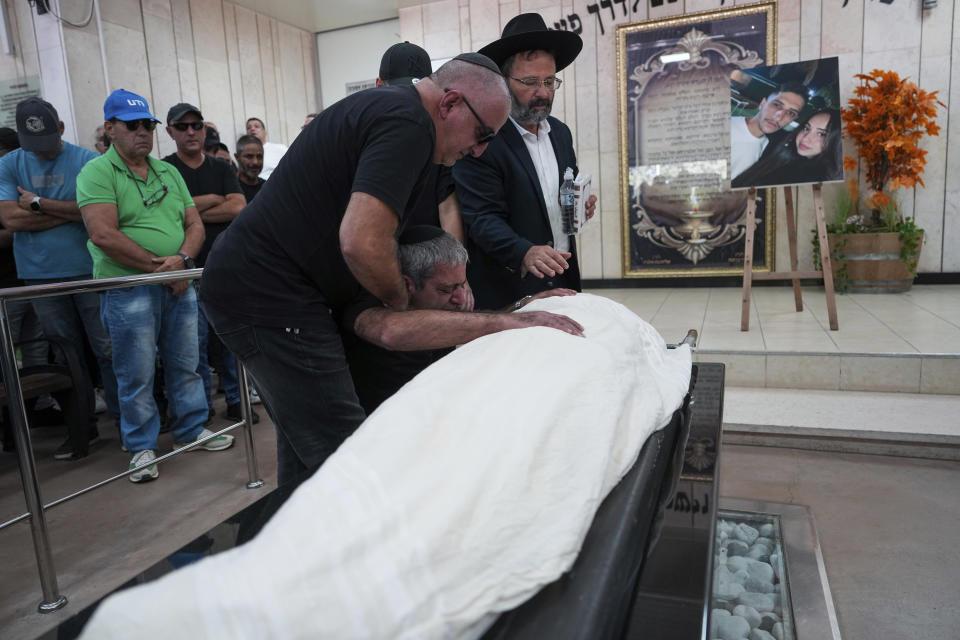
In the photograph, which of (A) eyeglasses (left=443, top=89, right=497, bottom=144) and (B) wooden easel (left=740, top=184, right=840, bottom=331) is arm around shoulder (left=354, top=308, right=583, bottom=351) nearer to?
(A) eyeglasses (left=443, top=89, right=497, bottom=144)

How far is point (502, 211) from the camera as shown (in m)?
2.16

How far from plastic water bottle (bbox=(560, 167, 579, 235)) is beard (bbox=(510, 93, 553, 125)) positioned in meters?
0.21

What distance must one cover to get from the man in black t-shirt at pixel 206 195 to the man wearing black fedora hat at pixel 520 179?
194cm

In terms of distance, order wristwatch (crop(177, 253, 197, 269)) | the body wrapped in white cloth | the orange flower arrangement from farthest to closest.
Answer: the orange flower arrangement, wristwatch (crop(177, 253, 197, 269)), the body wrapped in white cloth

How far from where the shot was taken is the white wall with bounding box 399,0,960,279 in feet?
17.4

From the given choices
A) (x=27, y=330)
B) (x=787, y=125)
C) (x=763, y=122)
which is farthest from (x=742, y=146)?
(x=27, y=330)

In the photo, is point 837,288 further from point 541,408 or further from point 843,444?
point 541,408

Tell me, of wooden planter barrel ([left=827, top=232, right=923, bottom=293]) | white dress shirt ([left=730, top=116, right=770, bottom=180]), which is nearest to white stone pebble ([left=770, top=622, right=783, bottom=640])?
white dress shirt ([left=730, top=116, right=770, bottom=180])

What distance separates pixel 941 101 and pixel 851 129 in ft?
2.91

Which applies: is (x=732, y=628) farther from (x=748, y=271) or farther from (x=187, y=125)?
(x=187, y=125)

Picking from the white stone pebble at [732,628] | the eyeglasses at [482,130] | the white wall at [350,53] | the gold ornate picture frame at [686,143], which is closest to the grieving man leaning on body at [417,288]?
the eyeglasses at [482,130]

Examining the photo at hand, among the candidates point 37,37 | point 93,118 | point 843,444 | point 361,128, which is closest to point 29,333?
point 93,118

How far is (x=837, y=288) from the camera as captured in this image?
215 inches

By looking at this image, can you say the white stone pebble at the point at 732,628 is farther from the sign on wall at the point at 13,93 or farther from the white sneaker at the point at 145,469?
the sign on wall at the point at 13,93
